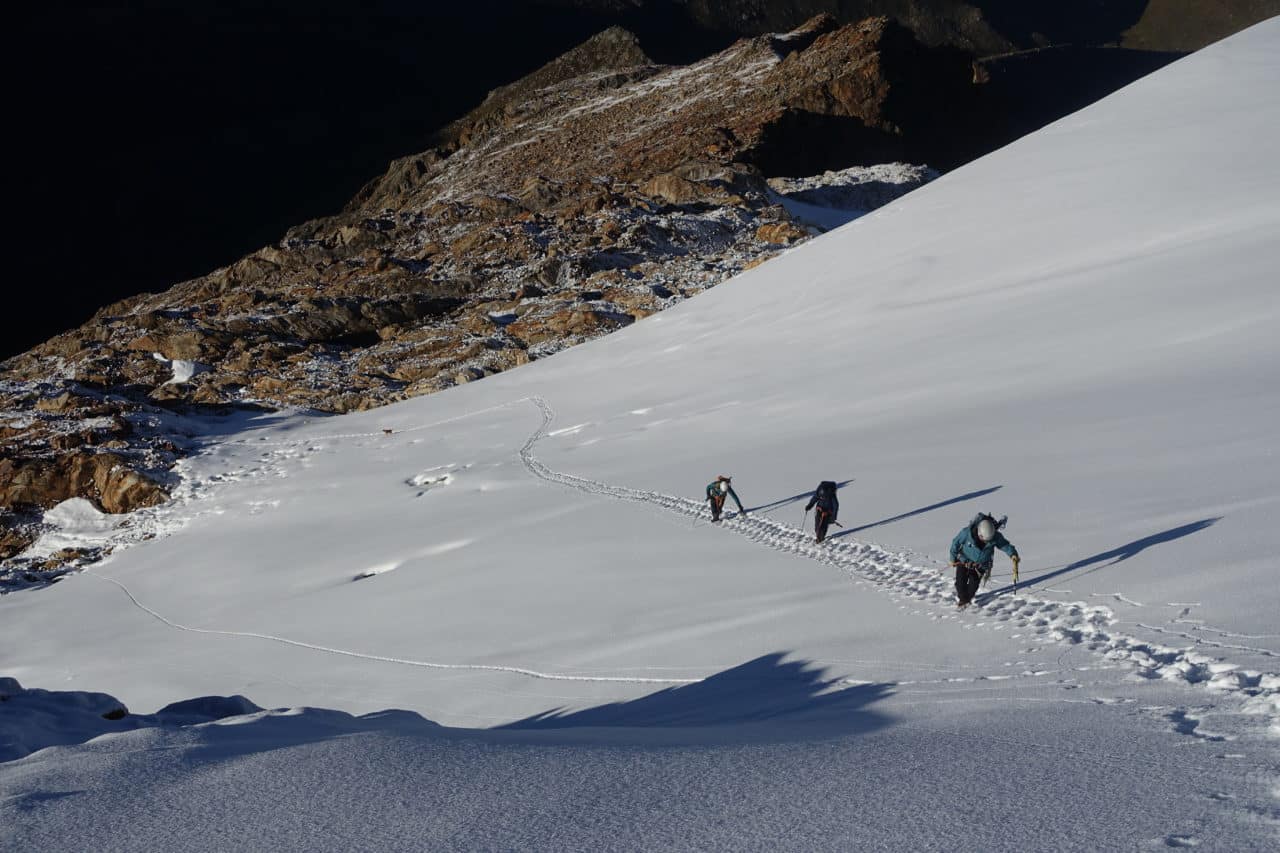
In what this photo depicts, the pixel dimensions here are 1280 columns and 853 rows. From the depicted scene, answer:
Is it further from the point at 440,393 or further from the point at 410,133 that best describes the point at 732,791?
the point at 410,133

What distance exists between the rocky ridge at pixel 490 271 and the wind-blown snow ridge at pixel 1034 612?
1553 cm

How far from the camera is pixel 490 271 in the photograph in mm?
38500

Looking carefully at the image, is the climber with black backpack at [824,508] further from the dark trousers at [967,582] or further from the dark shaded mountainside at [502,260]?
the dark shaded mountainside at [502,260]

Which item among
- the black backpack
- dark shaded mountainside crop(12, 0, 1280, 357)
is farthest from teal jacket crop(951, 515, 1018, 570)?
dark shaded mountainside crop(12, 0, 1280, 357)

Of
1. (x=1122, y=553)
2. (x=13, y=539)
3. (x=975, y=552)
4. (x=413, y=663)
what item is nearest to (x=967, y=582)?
(x=975, y=552)

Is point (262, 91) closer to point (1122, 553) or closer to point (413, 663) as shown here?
point (413, 663)

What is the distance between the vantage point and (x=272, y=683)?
10.4m

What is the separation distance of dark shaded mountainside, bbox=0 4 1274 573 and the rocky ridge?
0.10 metres

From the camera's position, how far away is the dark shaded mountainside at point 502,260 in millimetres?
25547

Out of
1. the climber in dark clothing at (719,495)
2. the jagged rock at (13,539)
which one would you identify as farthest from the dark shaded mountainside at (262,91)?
the climber in dark clothing at (719,495)

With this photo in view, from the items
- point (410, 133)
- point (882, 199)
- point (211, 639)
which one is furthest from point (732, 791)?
point (410, 133)

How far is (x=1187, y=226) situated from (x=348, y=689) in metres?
16.3

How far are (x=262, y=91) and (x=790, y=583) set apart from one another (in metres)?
142

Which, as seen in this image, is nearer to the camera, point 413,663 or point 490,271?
point 413,663
